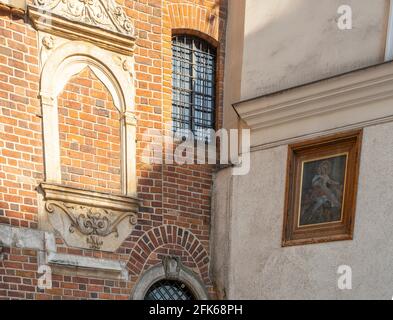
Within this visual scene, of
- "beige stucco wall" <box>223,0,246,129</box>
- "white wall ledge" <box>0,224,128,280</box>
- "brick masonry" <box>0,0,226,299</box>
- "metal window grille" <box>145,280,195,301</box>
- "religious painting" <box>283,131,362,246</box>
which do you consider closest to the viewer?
"white wall ledge" <box>0,224,128,280</box>

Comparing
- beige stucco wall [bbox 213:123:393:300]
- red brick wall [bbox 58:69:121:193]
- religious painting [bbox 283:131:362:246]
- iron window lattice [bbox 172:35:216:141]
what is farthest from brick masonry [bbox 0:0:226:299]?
religious painting [bbox 283:131:362:246]

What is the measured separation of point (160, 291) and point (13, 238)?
6.53 feet

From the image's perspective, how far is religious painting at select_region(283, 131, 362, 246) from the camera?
9242 millimetres

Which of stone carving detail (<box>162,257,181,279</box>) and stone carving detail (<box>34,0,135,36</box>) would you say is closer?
stone carving detail (<box>34,0,135,36</box>)

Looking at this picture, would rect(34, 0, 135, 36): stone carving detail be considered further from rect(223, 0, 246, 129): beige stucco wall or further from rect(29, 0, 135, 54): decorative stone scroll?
rect(223, 0, 246, 129): beige stucco wall

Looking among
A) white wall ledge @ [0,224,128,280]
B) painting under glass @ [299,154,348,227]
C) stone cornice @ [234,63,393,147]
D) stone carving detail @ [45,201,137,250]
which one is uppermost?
stone cornice @ [234,63,393,147]

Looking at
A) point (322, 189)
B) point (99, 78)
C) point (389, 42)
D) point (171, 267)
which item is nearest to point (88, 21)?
point (99, 78)

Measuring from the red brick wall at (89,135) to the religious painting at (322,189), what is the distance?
184 centimetres

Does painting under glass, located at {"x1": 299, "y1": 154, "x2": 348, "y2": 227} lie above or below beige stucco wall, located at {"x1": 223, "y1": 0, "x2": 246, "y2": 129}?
below

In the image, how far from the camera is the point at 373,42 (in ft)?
30.8

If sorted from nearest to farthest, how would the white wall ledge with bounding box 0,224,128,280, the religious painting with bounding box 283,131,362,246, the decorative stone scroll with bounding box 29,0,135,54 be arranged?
the white wall ledge with bounding box 0,224,128,280 < the religious painting with bounding box 283,131,362,246 < the decorative stone scroll with bounding box 29,0,135,54

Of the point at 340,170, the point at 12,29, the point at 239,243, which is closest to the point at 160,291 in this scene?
the point at 239,243

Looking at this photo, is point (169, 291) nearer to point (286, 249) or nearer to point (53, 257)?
point (286, 249)

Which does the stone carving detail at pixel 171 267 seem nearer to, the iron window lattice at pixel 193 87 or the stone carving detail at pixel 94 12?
the iron window lattice at pixel 193 87
